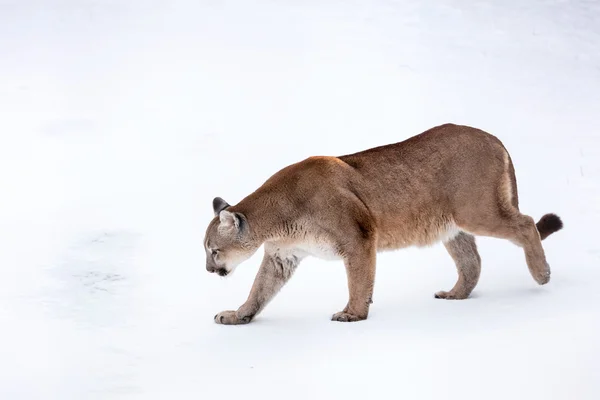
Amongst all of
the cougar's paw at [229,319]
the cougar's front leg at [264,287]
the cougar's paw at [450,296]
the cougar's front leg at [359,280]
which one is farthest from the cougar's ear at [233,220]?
the cougar's paw at [450,296]

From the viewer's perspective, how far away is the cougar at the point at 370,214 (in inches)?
408

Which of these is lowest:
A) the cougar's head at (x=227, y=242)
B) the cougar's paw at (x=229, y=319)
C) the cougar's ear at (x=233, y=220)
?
the cougar's paw at (x=229, y=319)

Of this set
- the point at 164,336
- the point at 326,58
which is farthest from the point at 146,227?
the point at 326,58

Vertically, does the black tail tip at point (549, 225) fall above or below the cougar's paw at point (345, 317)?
above

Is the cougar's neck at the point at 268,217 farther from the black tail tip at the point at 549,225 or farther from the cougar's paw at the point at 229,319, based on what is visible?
the black tail tip at the point at 549,225

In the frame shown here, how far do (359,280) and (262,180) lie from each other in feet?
14.8

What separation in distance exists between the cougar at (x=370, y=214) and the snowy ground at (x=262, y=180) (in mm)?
373

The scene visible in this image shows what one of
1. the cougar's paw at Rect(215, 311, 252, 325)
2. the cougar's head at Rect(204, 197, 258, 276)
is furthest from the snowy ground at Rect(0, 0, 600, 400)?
the cougar's head at Rect(204, 197, 258, 276)

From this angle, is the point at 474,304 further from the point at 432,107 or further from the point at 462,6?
the point at 462,6

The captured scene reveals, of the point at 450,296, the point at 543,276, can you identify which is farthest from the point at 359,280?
the point at 543,276

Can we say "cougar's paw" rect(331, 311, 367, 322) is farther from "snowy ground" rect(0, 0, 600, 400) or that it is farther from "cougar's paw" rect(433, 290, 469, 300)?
"cougar's paw" rect(433, 290, 469, 300)

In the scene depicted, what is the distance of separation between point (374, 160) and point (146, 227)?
335 cm

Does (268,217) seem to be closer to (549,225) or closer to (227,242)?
(227,242)

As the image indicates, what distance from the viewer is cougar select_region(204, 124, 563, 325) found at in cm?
1035
